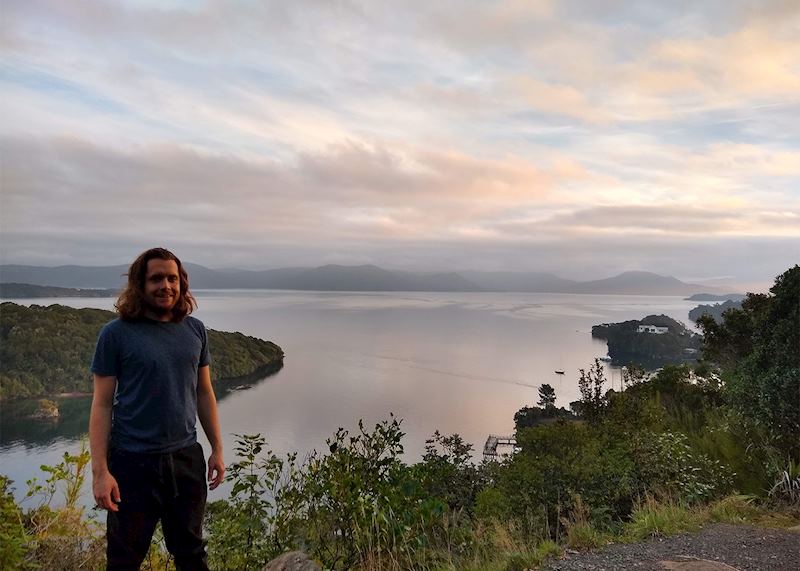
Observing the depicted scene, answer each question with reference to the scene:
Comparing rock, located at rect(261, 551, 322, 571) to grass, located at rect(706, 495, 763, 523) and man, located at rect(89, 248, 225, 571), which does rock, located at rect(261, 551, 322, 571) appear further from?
grass, located at rect(706, 495, 763, 523)

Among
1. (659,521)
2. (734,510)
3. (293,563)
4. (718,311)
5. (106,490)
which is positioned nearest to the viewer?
(106,490)

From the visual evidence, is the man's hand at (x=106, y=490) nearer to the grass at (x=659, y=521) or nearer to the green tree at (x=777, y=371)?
the grass at (x=659, y=521)

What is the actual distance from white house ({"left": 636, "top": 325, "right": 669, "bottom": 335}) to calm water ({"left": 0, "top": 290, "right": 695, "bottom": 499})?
5770mm

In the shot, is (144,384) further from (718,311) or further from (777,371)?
(718,311)

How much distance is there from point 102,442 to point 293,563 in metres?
1.11

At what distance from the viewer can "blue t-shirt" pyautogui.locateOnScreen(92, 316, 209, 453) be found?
202 cm

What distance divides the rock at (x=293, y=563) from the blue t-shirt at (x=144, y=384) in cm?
87

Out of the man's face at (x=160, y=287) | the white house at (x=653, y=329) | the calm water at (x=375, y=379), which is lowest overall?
the calm water at (x=375, y=379)

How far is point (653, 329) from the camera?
44438mm

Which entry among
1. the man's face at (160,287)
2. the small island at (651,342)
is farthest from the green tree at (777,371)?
the small island at (651,342)

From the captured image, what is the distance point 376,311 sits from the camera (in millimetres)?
121375

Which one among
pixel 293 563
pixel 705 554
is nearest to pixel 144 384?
pixel 293 563

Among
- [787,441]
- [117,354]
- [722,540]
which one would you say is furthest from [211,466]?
[787,441]

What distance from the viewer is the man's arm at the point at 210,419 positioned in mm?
2342
